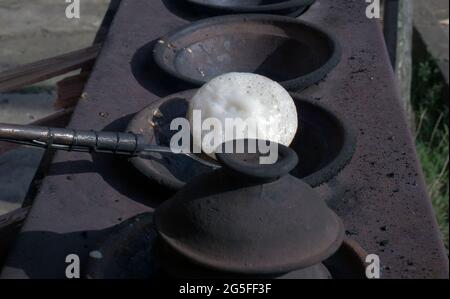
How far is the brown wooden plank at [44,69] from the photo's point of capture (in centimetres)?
266

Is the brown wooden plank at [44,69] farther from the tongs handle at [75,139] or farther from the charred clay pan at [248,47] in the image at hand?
the tongs handle at [75,139]

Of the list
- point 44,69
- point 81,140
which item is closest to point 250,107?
point 81,140

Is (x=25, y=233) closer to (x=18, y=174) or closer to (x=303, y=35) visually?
(x=303, y=35)

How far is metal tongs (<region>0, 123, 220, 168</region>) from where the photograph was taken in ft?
5.66

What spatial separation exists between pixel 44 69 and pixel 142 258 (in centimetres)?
127

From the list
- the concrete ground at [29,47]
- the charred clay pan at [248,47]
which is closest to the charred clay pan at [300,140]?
the charred clay pan at [248,47]

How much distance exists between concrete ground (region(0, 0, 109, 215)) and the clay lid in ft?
8.12

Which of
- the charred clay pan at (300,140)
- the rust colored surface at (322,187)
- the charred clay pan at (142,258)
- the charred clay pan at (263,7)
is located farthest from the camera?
the charred clay pan at (263,7)

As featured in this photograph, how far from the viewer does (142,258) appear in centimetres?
167

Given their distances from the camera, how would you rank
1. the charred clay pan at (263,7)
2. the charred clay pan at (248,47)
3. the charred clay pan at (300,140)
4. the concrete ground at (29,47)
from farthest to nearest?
1. the concrete ground at (29,47)
2. the charred clay pan at (263,7)
3. the charred clay pan at (248,47)
4. the charred clay pan at (300,140)

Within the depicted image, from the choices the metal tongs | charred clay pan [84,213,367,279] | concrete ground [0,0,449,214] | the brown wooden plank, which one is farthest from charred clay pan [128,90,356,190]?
concrete ground [0,0,449,214]

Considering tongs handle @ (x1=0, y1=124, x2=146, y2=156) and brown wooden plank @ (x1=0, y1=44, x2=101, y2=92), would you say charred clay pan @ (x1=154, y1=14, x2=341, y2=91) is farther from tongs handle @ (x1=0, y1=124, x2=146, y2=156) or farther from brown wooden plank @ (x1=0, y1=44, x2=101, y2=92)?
tongs handle @ (x1=0, y1=124, x2=146, y2=156)
